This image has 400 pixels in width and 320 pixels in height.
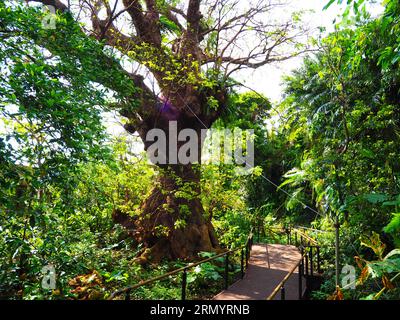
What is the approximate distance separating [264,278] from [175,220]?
297 centimetres

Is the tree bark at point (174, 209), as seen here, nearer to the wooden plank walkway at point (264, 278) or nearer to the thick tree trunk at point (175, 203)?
the thick tree trunk at point (175, 203)

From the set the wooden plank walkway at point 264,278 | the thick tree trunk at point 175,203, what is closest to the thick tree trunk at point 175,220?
the thick tree trunk at point 175,203

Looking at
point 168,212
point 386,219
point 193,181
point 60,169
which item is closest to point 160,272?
point 168,212

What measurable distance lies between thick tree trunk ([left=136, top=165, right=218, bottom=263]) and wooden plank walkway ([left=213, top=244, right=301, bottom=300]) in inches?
61.2

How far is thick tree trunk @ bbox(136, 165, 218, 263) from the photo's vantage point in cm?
885

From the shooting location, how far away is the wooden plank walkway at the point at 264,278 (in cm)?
648

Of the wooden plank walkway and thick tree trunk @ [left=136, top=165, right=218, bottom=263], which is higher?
thick tree trunk @ [left=136, top=165, right=218, bottom=263]

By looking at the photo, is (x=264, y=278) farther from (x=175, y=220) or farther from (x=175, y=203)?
(x=175, y=203)

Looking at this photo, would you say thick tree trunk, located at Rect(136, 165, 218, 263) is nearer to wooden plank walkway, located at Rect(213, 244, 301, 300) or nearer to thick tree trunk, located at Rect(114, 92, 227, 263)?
thick tree trunk, located at Rect(114, 92, 227, 263)

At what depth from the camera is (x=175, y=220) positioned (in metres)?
9.13

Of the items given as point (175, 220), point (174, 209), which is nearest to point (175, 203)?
point (174, 209)

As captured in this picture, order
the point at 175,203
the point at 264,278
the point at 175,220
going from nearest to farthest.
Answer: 1. the point at 264,278
2. the point at 175,220
3. the point at 175,203

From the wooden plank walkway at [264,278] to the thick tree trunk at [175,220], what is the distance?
5.10 ft

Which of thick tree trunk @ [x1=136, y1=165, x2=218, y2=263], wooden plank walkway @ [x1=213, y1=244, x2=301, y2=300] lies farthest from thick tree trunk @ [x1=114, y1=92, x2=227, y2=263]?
wooden plank walkway @ [x1=213, y1=244, x2=301, y2=300]
